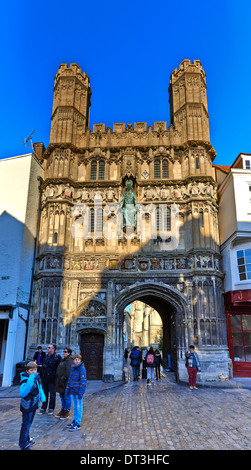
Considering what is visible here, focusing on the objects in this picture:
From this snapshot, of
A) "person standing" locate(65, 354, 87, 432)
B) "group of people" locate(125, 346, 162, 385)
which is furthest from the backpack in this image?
"person standing" locate(65, 354, 87, 432)

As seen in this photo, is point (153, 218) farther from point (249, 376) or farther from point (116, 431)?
point (116, 431)

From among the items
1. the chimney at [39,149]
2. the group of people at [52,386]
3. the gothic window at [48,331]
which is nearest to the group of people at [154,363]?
the gothic window at [48,331]

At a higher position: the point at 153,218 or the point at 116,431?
the point at 153,218

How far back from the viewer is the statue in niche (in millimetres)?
19844

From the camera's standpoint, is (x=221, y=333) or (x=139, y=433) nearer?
(x=139, y=433)

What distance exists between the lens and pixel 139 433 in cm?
784

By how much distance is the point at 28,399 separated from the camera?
6355 mm

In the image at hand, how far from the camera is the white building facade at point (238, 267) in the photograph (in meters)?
18.0

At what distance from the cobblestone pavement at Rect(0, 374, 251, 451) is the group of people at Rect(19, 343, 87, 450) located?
0.39 m

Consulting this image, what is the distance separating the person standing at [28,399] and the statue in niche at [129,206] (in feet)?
45.4

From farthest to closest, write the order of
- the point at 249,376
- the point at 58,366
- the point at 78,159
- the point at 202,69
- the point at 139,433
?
the point at 202,69, the point at 78,159, the point at 249,376, the point at 58,366, the point at 139,433

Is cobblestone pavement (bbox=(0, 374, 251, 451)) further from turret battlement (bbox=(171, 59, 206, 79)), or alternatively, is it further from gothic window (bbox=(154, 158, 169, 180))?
turret battlement (bbox=(171, 59, 206, 79))
